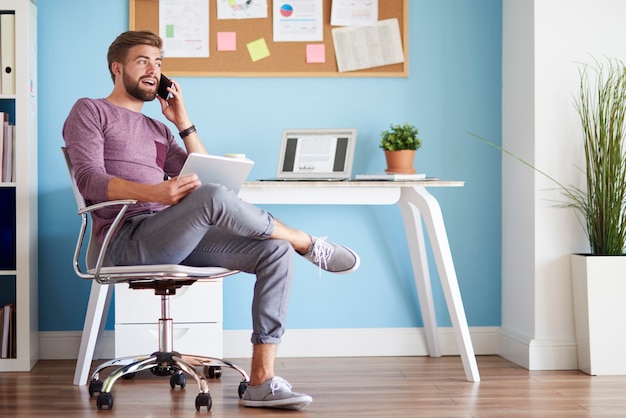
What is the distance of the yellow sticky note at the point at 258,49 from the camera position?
362 cm

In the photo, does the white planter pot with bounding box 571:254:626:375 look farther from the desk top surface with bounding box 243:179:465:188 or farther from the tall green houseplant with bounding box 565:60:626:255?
the desk top surface with bounding box 243:179:465:188

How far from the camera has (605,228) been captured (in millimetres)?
3215

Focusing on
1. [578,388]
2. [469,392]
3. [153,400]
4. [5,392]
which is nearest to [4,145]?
[5,392]

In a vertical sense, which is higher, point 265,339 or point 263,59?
point 263,59

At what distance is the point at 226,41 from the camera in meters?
3.61

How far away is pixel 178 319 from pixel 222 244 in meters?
0.68

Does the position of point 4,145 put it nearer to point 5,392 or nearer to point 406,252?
point 5,392

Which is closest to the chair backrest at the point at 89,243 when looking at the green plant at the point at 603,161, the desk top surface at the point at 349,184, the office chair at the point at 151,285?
the office chair at the point at 151,285

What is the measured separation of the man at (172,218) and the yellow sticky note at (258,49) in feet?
2.40

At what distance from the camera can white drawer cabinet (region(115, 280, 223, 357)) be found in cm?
325

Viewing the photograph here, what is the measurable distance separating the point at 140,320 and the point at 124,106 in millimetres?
828

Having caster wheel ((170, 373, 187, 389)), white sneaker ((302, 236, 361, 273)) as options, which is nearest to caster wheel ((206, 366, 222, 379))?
caster wheel ((170, 373, 187, 389))

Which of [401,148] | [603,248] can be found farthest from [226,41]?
[603,248]

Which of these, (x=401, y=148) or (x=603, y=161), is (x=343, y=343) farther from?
(x=603, y=161)
